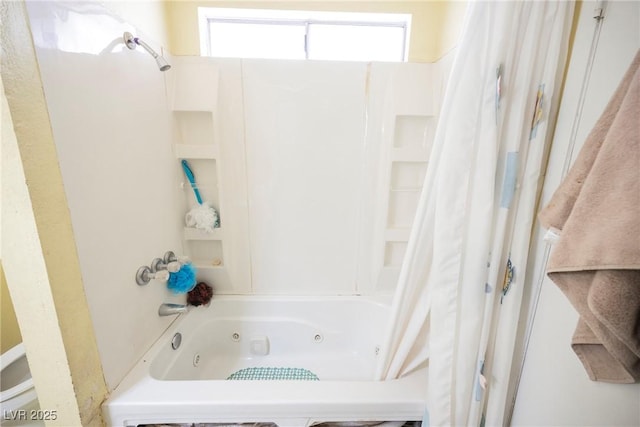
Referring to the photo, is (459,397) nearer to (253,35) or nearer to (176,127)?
(176,127)

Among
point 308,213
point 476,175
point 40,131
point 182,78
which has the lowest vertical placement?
point 308,213

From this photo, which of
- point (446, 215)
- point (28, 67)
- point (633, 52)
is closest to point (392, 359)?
point (446, 215)

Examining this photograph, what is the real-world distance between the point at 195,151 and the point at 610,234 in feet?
5.30

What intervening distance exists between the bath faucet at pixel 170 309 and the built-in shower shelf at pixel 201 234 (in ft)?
1.30

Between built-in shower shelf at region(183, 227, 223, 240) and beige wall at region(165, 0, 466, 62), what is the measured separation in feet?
3.31

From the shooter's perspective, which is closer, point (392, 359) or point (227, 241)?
point (392, 359)

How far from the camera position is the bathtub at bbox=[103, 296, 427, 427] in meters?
0.89

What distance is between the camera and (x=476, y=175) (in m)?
0.67

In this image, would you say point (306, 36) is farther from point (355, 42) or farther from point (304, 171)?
point (304, 171)

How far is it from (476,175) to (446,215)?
0.42 feet

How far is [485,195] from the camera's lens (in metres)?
0.66

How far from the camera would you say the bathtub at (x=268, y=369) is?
89cm

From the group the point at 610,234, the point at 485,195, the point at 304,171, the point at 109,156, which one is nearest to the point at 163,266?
the point at 109,156

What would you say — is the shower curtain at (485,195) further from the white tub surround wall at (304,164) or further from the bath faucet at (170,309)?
the bath faucet at (170,309)
